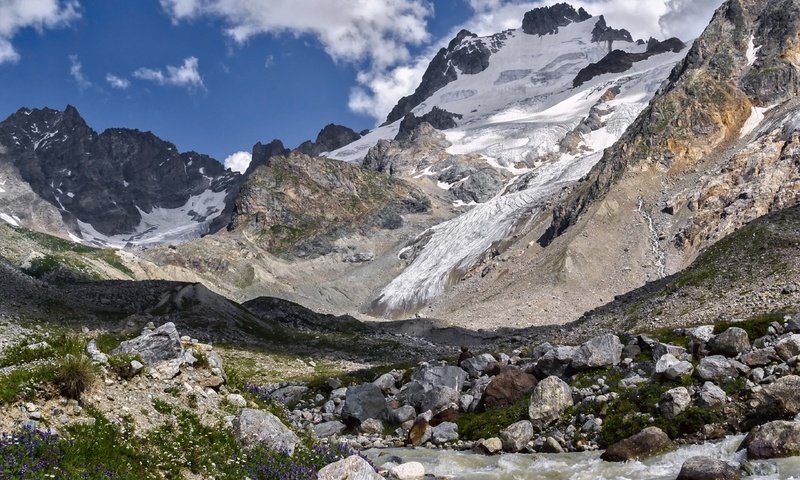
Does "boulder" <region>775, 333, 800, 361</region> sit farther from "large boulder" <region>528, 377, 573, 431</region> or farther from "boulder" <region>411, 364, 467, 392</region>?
"boulder" <region>411, 364, 467, 392</region>

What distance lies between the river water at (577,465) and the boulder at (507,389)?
442 cm

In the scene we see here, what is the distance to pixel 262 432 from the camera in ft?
51.0

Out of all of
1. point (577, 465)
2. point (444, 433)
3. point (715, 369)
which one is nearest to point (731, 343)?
point (715, 369)

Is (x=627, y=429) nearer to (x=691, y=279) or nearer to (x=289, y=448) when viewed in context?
(x=289, y=448)

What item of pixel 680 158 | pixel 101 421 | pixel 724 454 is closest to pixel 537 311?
pixel 680 158

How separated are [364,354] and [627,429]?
190ft

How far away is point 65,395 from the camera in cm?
1339

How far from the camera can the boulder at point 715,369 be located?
72.8 ft

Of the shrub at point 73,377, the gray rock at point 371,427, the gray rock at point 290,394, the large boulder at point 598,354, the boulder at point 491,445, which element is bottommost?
the boulder at point 491,445

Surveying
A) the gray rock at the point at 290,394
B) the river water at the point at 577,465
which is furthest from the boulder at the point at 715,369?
the gray rock at the point at 290,394

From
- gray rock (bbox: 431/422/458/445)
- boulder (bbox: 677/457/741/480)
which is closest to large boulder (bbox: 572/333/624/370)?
gray rock (bbox: 431/422/458/445)

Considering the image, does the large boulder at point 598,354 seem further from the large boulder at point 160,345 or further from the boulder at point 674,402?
the large boulder at point 160,345

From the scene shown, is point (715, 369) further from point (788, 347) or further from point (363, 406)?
point (363, 406)

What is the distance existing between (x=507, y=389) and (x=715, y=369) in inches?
323
